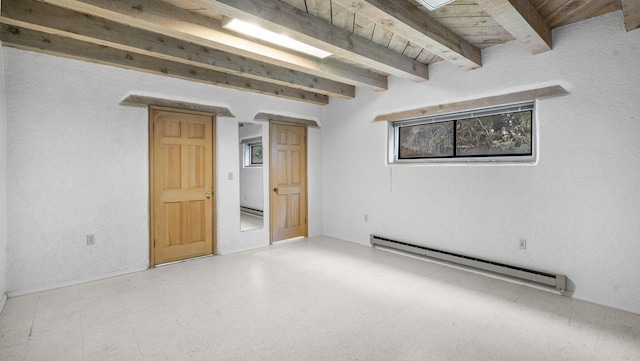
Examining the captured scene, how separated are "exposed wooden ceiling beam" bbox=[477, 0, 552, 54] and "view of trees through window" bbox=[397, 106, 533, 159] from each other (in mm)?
744

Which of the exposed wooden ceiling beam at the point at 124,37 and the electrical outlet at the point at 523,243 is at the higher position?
the exposed wooden ceiling beam at the point at 124,37

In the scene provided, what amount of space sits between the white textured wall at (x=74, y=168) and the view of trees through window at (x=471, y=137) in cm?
303

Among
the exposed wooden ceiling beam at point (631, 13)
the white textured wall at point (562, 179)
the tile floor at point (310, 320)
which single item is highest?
the exposed wooden ceiling beam at point (631, 13)

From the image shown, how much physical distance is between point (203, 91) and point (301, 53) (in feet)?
5.36

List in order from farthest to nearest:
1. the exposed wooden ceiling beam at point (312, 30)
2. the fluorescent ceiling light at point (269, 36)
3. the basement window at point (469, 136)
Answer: the basement window at point (469, 136) < the fluorescent ceiling light at point (269, 36) < the exposed wooden ceiling beam at point (312, 30)

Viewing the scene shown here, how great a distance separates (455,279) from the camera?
3420 mm

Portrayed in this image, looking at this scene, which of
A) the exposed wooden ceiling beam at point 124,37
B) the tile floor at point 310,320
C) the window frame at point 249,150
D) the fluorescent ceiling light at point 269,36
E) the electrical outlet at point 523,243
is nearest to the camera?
the tile floor at point 310,320

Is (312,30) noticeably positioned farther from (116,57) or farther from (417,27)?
(116,57)

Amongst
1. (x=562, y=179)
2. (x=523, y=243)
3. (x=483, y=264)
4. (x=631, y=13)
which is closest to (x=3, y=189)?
(x=483, y=264)

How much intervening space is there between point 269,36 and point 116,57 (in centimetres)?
171

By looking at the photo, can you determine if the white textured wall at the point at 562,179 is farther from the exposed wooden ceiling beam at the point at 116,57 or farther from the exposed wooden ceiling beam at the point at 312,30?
the exposed wooden ceiling beam at the point at 116,57

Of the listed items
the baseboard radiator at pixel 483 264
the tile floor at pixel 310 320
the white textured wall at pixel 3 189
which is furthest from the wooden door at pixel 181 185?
the baseboard radiator at pixel 483 264

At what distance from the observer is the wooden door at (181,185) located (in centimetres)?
389

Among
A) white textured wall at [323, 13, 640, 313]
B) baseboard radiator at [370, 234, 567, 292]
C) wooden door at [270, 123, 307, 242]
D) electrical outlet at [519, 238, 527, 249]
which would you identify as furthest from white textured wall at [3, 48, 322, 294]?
electrical outlet at [519, 238, 527, 249]
